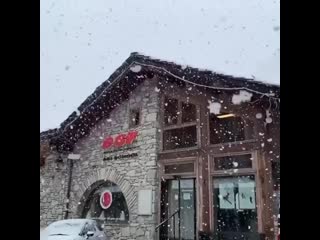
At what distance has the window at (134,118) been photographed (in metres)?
9.30

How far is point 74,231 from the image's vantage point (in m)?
6.79

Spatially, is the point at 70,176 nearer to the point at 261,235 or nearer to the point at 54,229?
the point at 54,229

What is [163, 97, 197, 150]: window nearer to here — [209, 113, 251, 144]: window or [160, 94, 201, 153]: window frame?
[160, 94, 201, 153]: window frame

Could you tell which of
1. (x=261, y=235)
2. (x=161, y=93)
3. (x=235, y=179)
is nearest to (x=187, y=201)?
(x=235, y=179)

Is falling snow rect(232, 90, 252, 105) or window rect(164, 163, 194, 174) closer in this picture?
falling snow rect(232, 90, 252, 105)

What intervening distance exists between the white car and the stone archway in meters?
1.41

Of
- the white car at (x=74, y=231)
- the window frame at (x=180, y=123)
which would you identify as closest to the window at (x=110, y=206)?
the white car at (x=74, y=231)

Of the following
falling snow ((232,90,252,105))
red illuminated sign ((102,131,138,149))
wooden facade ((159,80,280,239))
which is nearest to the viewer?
wooden facade ((159,80,280,239))

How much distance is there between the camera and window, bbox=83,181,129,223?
8.89 m

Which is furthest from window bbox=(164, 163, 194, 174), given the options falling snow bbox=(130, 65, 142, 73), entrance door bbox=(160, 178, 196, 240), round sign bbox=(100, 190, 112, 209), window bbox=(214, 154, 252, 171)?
falling snow bbox=(130, 65, 142, 73)

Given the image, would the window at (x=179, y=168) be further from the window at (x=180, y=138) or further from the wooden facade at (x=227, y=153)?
the window at (x=180, y=138)
